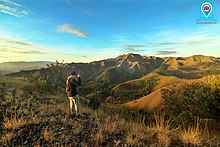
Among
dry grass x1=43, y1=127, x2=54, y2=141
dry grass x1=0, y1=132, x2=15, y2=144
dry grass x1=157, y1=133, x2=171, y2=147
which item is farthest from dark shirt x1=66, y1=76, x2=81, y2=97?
dry grass x1=157, y1=133, x2=171, y2=147

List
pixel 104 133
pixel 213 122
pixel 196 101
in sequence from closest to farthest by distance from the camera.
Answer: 1. pixel 104 133
2. pixel 213 122
3. pixel 196 101

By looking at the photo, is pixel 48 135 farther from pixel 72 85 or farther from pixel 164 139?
pixel 72 85

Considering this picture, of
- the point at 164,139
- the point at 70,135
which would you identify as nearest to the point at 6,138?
the point at 70,135

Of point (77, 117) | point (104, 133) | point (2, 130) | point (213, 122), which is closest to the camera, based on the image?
point (104, 133)

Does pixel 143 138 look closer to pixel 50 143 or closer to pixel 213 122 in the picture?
pixel 50 143

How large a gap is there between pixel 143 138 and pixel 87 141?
1.55 m

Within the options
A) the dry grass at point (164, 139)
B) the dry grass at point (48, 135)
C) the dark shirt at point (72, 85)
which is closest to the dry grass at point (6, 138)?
the dry grass at point (48, 135)

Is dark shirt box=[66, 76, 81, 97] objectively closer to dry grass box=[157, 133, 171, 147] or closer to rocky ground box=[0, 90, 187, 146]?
rocky ground box=[0, 90, 187, 146]

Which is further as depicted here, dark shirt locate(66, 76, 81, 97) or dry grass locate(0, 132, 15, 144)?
dark shirt locate(66, 76, 81, 97)

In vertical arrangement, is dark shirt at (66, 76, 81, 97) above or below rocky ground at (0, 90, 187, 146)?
above

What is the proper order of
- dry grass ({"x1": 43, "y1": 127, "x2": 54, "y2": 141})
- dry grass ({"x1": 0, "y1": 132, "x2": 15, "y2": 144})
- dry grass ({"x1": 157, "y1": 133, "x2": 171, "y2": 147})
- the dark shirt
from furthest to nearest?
1. the dark shirt
2. dry grass ({"x1": 43, "y1": 127, "x2": 54, "y2": 141})
3. dry grass ({"x1": 0, "y1": 132, "x2": 15, "y2": 144})
4. dry grass ({"x1": 157, "y1": 133, "x2": 171, "y2": 147})

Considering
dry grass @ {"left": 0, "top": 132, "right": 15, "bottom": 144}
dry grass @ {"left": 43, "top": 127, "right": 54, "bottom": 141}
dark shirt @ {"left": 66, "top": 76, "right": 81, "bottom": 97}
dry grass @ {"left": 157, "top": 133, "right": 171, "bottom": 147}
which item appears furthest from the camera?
dark shirt @ {"left": 66, "top": 76, "right": 81, "bottom": 97}

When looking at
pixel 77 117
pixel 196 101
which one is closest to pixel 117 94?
pixel 196 101

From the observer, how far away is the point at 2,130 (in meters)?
6.55
